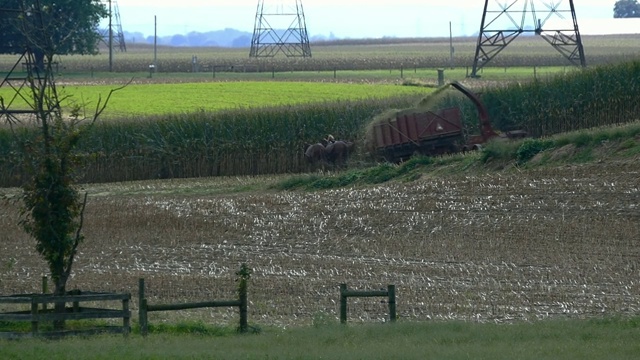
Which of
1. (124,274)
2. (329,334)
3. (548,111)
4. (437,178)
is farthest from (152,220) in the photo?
(548,111)

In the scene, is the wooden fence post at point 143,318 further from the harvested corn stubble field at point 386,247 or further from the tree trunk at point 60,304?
the harvested corn stubble field at point 386,247

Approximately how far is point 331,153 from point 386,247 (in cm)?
1345

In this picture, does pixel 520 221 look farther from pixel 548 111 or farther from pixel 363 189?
pixel 548 111

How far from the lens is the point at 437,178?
29703 mm

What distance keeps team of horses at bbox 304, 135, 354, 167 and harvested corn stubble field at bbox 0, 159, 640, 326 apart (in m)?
4.78

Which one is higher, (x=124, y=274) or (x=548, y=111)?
(x=548, y=111)

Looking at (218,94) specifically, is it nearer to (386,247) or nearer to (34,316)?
(386,247)

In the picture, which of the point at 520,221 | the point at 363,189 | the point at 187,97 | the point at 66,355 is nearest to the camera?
the point at 66,355

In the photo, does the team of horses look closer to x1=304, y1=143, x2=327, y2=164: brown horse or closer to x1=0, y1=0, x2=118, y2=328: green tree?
x1=304, y1=143, x2=327, y2=164: brown horse

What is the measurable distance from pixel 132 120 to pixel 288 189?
33.7ft

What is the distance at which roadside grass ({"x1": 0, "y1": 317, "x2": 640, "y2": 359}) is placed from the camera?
12.4 m

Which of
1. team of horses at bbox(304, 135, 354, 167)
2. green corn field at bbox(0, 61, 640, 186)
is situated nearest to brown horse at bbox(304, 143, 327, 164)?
team of horses at bbox(304, 135, 354, 167)

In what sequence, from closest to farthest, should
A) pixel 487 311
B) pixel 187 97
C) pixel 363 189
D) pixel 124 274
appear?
pixel 487 311
pixel 124 274
pixel 363 189
pixel 187 97

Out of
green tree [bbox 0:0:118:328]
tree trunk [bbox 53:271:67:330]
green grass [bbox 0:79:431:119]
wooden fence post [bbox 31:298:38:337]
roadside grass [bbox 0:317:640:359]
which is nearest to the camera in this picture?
roadside grass [bbox 0:317:640:359]
